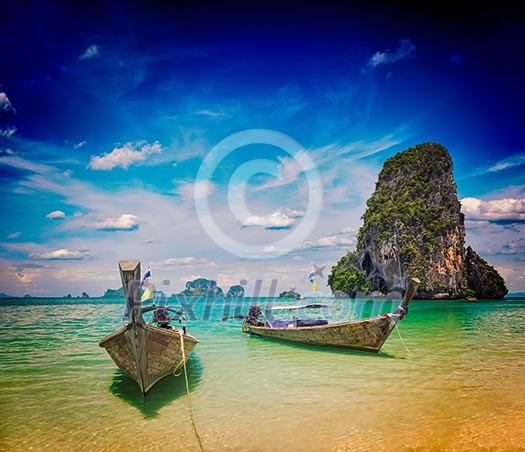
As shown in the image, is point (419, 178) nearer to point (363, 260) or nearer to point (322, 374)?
point (363, 260)

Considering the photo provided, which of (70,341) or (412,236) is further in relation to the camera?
(412,236)

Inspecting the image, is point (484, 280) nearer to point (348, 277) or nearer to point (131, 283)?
point (348, 277)

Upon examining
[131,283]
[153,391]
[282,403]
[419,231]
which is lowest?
[282,403]

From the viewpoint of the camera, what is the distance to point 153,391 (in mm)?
9164

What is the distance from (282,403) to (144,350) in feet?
11.4

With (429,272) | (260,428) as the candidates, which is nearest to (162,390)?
(260,428)

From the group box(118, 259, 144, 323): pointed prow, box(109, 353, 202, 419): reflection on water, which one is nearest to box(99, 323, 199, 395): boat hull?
box(109, 353, 202, 419): reflection on water

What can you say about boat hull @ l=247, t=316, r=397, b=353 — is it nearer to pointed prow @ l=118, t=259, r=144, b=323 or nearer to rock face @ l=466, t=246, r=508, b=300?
pointed prow @ l=118, t=259, r=144, b=323

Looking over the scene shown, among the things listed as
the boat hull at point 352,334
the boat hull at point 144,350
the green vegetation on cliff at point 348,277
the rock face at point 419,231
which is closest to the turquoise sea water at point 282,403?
the boat hull at point 352,334

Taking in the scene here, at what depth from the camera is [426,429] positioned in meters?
6.63

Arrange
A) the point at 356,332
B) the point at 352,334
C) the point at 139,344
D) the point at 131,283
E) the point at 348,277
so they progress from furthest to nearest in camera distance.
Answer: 1. the point at 348,277
2. the point at 352,334
3. the point at 356,332
4. the point at 139,344
5. the point at 131,283

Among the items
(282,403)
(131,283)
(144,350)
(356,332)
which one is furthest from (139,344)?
(356,332)

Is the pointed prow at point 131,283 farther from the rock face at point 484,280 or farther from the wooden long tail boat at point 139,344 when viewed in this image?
the rock face at point 484,280

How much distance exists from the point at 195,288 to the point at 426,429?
183 metres
